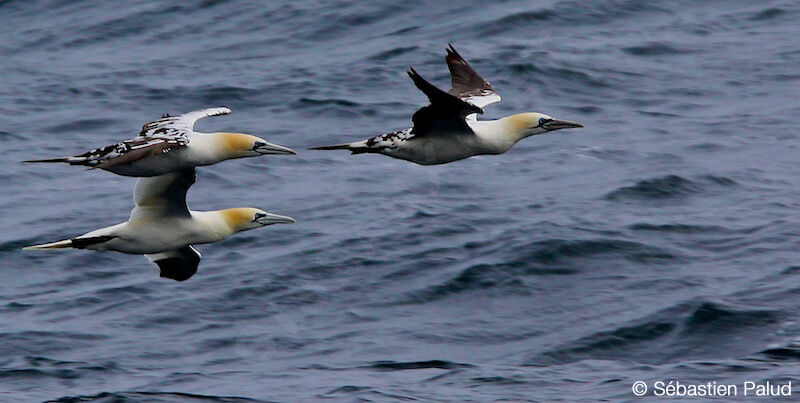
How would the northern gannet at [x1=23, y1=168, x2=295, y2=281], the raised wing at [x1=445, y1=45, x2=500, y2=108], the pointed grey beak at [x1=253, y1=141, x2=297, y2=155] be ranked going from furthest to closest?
the raised wing at [x1=445, y1=45, x2=500, y2=108] < the northern gannet at [x1=23, y1=168, x2=295, y2=281] < the pointed grey beak at [x1=253, y1=141, x2=297, y2=155]

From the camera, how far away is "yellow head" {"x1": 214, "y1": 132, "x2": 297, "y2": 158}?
14.1 meters

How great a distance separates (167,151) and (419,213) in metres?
7.47

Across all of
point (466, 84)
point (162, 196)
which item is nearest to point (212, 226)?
point (162, 196)

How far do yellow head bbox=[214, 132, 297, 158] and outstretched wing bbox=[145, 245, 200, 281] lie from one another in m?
1.39

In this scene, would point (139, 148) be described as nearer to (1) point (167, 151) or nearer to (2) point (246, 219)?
(1) point (167, 151)

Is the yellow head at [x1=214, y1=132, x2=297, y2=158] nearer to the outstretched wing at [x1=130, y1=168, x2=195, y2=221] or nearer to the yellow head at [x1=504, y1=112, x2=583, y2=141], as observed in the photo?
the outstretched wing at [x1=130, y1=168, x2=195, y2=221]

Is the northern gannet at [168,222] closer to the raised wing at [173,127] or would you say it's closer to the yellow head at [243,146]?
the raised wing at [173,127]

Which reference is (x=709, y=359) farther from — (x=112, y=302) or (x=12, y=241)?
(x=12, y=241)

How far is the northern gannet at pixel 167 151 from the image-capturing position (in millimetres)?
13352

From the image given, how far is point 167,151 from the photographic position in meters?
13.6

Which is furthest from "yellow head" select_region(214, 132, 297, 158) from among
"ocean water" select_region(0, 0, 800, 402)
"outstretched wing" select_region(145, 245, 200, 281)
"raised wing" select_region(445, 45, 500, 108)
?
"raised wing" select_region(445, 45, 500, 108)

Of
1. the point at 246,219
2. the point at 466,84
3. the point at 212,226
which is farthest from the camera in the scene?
the point at 466,84

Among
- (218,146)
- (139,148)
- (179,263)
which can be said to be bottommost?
(179,263)

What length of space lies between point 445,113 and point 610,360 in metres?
3.49
